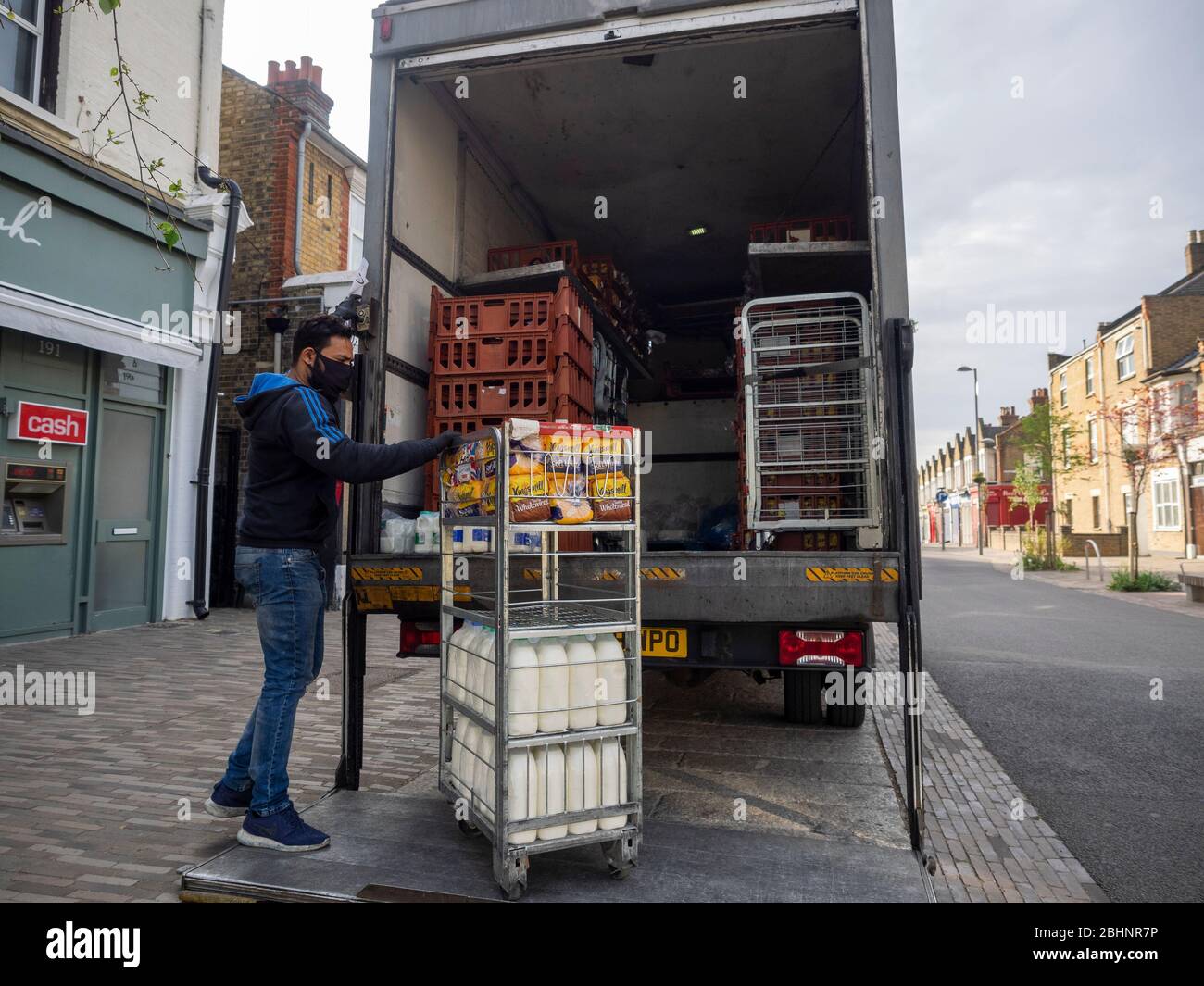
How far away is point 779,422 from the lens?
185 inches

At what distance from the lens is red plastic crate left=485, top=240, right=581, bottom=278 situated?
5773 mm

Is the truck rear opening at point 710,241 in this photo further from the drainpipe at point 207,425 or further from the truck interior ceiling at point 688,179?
the drainpipe at point 207,425

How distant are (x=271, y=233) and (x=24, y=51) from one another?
4513 mm

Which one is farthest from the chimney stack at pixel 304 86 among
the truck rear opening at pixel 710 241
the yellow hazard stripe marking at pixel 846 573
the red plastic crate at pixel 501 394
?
the yellow hazard stripe marking at pixel 846 573

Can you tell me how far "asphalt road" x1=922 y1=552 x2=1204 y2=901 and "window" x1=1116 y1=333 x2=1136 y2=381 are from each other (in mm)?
24018

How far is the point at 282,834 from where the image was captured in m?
3.15

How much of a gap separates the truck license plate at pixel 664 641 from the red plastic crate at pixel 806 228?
10.5 feet

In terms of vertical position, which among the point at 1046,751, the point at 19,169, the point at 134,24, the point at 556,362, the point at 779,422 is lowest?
the point at 1046,751

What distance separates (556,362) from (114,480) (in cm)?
743

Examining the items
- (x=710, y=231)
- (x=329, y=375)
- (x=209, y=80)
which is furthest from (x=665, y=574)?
(x=209, y=80)

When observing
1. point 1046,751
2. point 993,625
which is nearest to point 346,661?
point 1046,751

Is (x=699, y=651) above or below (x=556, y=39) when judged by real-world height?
below

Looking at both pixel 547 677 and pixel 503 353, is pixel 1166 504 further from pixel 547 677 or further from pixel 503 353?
pixel 547 677
